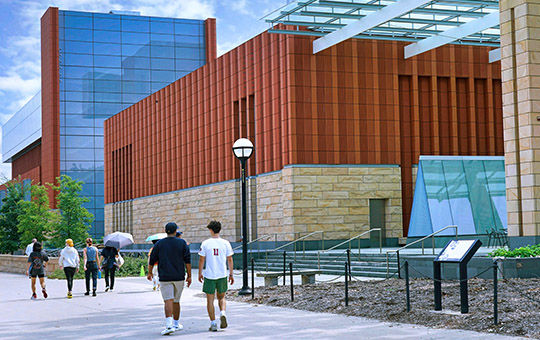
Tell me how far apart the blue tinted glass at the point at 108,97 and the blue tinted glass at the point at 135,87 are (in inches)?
37.5

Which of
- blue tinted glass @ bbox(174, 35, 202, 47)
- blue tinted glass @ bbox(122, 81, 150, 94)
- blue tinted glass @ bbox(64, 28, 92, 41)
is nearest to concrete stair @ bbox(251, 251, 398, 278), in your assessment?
blue tinted glass @ bbox(122, 81, 150, 94)

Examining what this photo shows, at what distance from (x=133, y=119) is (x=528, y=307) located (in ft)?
166

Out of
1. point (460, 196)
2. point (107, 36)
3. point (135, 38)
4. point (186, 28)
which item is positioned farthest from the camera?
point (186, 28)

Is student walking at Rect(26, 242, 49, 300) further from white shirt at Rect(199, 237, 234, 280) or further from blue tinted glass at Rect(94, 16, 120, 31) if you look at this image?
blue tinted glass at Rect(94, 16, 120, 31)

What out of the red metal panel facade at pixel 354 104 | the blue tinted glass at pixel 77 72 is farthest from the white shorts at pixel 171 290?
the blue tinted glass at pixel 77 72

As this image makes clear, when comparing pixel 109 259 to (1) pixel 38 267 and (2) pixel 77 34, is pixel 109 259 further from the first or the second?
(2) pixel 77 34

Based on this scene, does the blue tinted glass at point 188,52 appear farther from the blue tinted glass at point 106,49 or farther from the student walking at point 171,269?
the student walking at point 171,269

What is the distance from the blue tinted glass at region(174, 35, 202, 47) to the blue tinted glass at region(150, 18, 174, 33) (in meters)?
1.12

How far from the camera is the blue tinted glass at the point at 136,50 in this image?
83750 millimetres

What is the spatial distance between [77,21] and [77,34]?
1.38 metres

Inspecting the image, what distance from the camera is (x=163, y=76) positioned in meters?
84.5

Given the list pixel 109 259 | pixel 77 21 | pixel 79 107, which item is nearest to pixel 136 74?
pixel 79 107

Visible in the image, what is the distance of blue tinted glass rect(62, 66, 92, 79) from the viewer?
267 ft

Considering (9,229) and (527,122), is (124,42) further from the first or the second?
(527,122)
